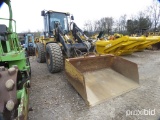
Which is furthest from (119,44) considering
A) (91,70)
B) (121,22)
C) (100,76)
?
(121,22)

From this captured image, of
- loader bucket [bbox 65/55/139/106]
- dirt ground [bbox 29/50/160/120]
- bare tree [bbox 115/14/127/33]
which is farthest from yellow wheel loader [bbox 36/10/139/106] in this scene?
bare tree [bbox 115/14/127/33]

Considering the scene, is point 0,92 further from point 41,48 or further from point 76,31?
point 41,48

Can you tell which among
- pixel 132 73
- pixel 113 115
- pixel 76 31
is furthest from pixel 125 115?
pixel 76 31

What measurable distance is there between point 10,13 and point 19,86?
1.48 m

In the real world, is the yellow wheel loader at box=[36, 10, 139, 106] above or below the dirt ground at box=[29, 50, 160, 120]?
above

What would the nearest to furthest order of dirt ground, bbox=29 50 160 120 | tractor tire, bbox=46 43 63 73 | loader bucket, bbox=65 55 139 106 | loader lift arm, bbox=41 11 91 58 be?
1. dirt ground, bbox=29 50 160 120
2. loader bucket, bbox=65 55 139 106
3. tractor tire, bbox=46 43 63 73
4. loader lift arm, bbox=41 11 91 58

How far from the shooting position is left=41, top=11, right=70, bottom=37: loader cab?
6.27m

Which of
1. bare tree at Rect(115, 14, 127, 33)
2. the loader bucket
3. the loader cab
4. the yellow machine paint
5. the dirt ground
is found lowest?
the dirt ground

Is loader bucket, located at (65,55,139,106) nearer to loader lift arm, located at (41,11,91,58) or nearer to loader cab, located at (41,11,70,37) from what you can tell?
loader lift arm, located at (41,11,91,58)

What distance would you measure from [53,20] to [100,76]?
136 inches

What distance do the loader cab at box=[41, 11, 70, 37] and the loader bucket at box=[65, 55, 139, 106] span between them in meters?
2.57

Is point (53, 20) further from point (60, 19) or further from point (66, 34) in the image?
point (66, 34)

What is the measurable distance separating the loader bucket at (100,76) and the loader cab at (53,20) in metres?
2.57

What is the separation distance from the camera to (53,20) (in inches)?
249
